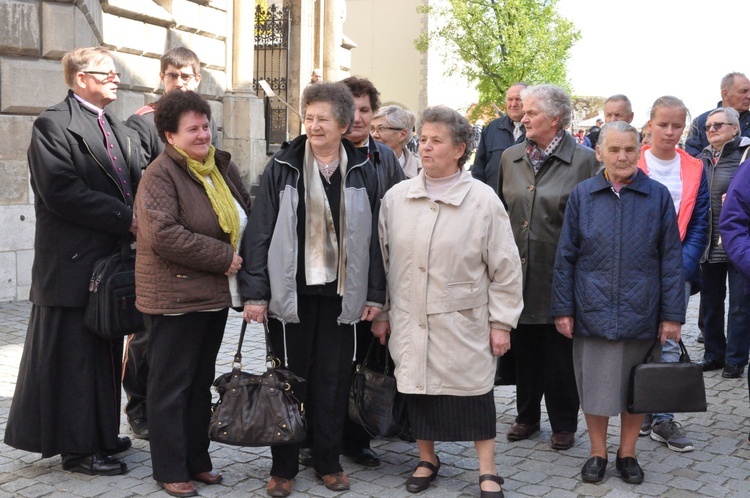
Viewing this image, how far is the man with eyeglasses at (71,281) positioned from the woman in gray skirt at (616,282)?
2.33 metres

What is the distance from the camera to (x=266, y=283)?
15.5 ft

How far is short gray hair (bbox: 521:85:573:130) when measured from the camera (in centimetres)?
558

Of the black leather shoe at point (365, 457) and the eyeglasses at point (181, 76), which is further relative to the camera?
the eyeglasses at point (181, 76)

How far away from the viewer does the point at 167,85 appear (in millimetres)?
5918

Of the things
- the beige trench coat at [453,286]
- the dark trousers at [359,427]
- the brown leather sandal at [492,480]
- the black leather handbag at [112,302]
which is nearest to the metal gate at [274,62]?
the dark trousers at [359,427]

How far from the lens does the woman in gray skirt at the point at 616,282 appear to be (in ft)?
16.4

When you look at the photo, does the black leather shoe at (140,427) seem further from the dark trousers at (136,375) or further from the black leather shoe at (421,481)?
the black leather shoe at (421,481)

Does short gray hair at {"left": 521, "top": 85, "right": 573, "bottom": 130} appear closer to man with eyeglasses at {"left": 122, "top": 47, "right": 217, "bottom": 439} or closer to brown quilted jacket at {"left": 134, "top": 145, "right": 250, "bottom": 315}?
man with eyeglasses at {"left": 122, "top": 47, "right": 217, "bottom": 439}

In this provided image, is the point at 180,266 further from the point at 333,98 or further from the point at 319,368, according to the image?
the point at 333,98

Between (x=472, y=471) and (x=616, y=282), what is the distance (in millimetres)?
1284

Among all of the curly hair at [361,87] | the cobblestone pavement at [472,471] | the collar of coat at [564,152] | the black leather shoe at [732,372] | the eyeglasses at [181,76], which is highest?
the eyeglasses at [181,76]

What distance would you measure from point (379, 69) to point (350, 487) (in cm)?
4240

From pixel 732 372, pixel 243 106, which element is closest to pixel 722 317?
pixel 732 372

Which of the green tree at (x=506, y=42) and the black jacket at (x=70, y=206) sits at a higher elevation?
the green tree at (x=506, y=42)
